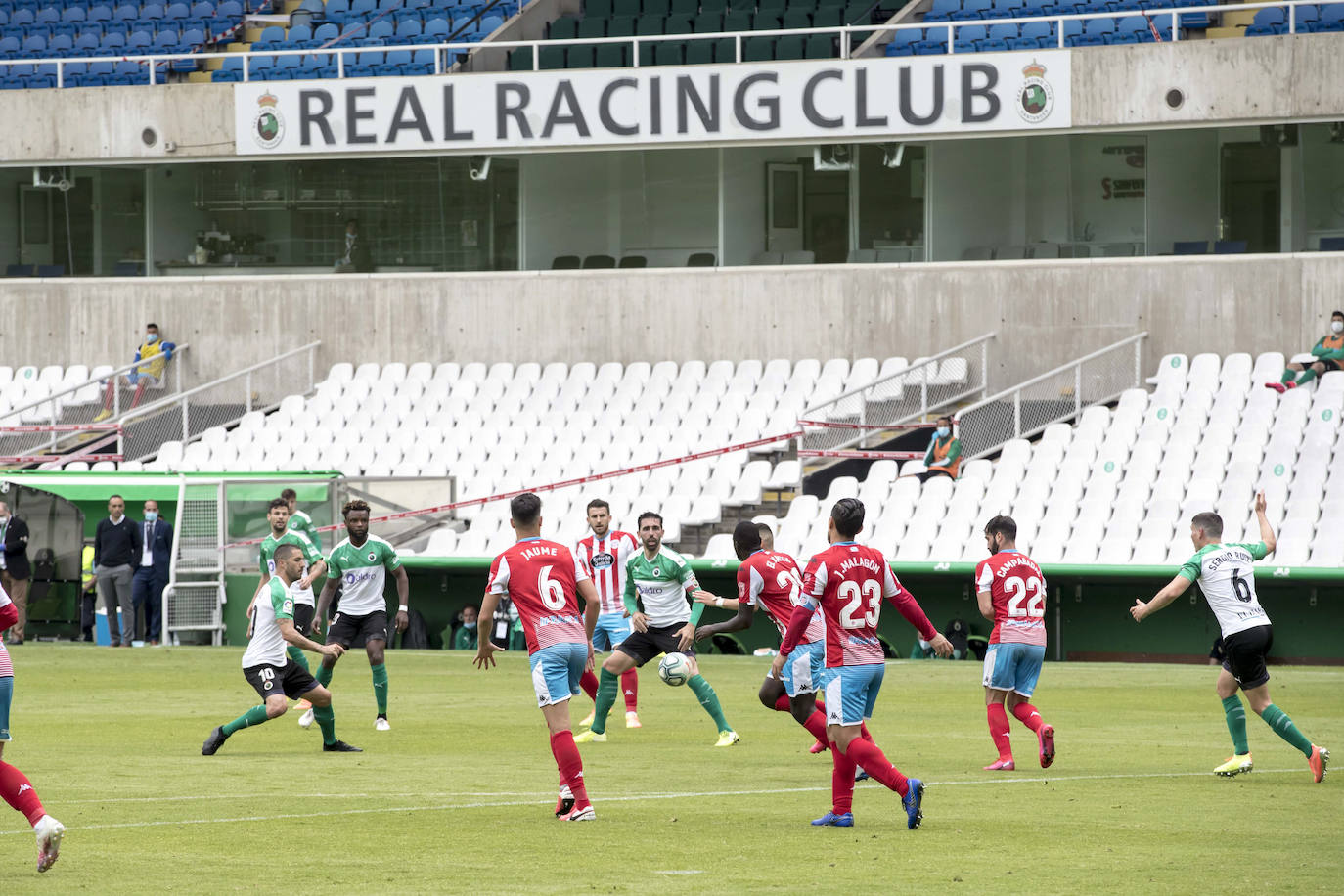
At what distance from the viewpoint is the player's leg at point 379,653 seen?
1557 cm

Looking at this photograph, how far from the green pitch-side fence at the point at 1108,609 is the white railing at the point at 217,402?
746cm

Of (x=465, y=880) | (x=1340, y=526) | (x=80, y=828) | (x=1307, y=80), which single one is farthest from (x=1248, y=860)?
(x=1307, y=80)

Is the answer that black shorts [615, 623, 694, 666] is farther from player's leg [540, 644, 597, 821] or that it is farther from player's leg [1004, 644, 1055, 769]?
player's leg [540, 644, 597, 821]

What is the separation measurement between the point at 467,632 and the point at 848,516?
16.2m

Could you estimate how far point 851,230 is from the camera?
3322cm

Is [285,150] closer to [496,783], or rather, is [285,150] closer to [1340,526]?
[1340,526]

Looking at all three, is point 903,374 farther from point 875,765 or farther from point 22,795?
point 22,795

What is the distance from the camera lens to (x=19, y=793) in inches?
335

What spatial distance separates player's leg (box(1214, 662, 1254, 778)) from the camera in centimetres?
1241

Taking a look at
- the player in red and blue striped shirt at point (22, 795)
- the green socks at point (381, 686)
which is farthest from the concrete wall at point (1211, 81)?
the player in red and blue striped shirt at point (22, 795)

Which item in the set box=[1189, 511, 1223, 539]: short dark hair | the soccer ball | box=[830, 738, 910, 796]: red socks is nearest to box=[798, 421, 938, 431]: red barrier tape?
the soccer ball

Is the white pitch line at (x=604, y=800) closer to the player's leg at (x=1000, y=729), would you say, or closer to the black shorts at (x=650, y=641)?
the player's leg at (x=1000, y=729)

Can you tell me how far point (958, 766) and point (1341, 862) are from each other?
4.37 m

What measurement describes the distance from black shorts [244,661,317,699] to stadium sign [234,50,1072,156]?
1940cm
